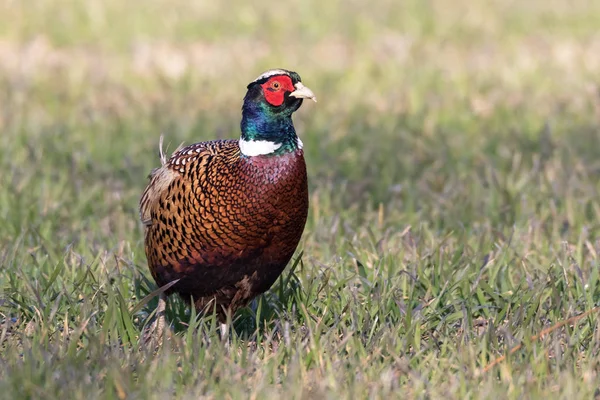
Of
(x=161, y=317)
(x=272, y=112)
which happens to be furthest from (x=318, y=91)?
(x=272, y=112)

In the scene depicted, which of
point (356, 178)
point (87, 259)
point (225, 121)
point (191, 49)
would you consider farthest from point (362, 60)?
point (87, 259)

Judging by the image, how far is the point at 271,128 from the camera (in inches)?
170

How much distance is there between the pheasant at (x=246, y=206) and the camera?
14.1 feet

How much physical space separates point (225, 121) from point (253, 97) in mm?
4519

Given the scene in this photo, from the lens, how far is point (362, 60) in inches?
436

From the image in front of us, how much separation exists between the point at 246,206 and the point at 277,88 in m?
0.46

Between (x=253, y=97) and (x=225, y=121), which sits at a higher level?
(x=253, y=97)

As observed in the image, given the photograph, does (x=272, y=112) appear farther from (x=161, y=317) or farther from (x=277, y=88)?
(x=161, y=317)

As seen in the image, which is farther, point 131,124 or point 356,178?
point 131,124

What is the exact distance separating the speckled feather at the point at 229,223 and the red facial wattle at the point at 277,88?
0.69 feet

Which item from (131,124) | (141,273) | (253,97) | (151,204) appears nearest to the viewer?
(253,97)

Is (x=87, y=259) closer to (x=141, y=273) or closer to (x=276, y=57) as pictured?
(x=141, y=273)

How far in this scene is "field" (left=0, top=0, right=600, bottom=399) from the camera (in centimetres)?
407

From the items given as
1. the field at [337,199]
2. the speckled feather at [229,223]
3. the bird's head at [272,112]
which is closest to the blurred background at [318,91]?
the field at [337,199]
